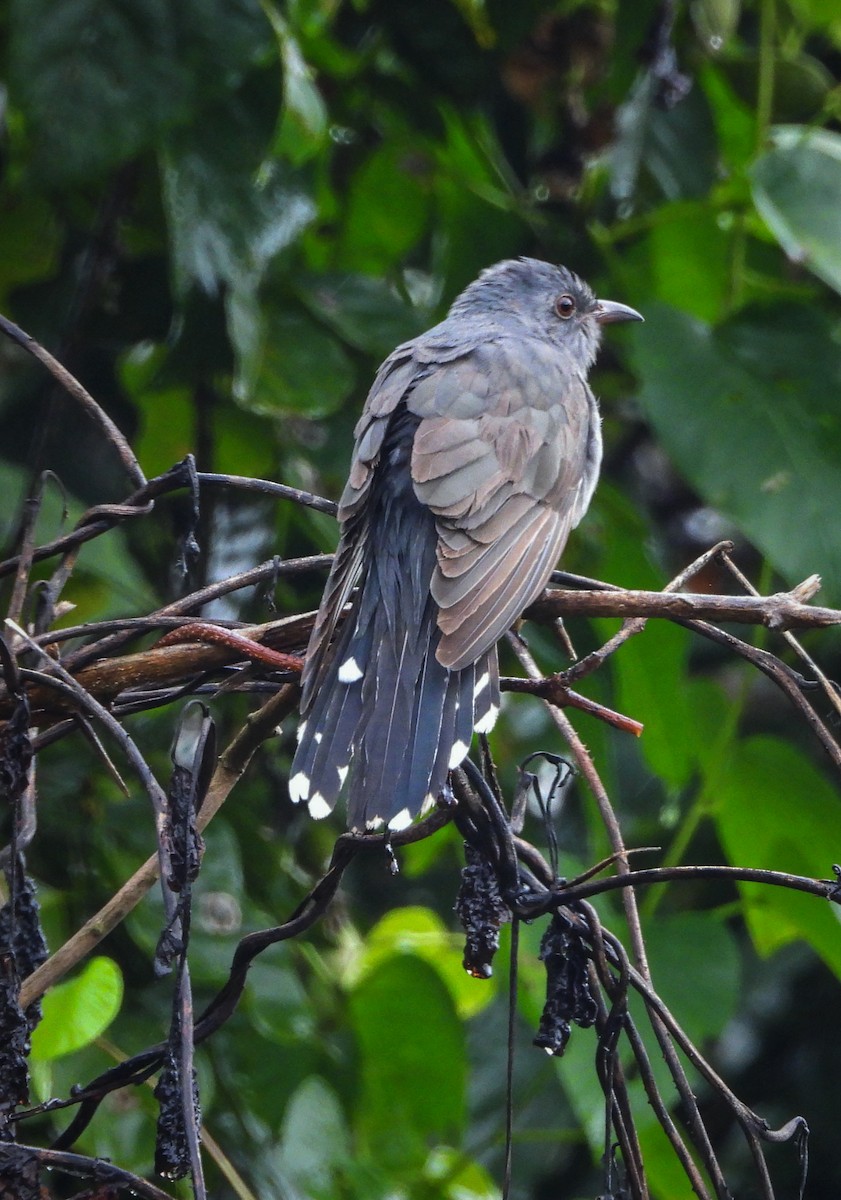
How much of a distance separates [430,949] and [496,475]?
5.63 feet

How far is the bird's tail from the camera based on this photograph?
2285 mm

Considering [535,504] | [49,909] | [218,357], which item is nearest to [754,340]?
[535,504]

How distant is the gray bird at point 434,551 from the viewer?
7.77 feet

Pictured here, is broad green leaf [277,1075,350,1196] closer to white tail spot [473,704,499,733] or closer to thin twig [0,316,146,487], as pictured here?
white tail spot [473,704,499,733]

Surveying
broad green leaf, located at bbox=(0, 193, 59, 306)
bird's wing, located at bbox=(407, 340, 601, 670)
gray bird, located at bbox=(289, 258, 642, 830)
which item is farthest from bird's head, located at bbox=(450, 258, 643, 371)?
broad green leaf, located at bbox=(0, 193, 59, 306)

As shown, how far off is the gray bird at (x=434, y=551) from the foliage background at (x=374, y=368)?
0.39 metres

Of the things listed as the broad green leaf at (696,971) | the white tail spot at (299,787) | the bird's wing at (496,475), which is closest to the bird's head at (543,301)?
the bird's wing at (496,475)

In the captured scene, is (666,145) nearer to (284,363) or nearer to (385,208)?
(385,208)

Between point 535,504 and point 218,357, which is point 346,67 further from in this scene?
point 535,504

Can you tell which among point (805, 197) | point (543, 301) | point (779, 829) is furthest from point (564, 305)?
point (779, 829)

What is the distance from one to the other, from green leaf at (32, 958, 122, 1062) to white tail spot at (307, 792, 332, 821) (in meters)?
0.42

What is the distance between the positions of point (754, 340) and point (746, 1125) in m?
2.53

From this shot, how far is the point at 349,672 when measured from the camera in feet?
8.20

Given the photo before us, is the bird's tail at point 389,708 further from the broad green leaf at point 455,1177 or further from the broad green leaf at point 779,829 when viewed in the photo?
the broad green leaf at point 455,1177
